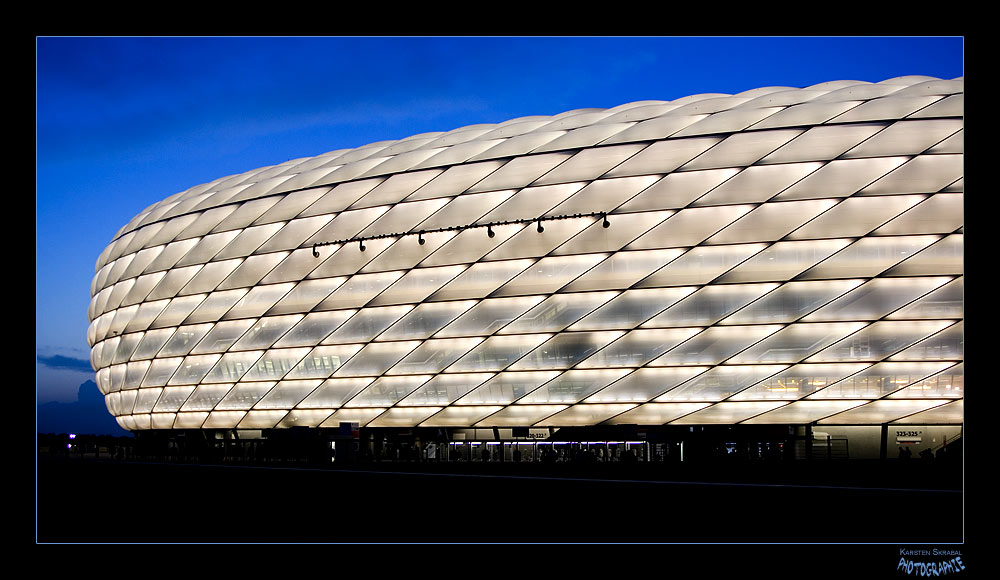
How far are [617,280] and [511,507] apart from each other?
1445 cm

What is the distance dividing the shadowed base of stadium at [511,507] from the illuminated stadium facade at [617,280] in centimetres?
880

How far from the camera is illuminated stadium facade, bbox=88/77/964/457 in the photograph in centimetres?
2653

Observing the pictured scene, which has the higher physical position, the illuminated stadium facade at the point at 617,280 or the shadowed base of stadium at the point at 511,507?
the illuminated stadium facade at the point at 617,280

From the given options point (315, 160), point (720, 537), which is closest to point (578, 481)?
point (720, 537)

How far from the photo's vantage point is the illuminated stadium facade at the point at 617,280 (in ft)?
87.0

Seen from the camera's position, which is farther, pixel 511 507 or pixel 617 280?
pixel 617 280

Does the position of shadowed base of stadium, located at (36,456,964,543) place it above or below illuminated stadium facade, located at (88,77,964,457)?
below

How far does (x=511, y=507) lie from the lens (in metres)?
15.2

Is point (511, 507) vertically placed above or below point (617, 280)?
below

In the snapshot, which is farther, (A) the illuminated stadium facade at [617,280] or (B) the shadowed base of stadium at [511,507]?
(A) the illuminated stadium facade at [617,280]

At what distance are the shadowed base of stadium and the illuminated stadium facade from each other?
28.9ft
